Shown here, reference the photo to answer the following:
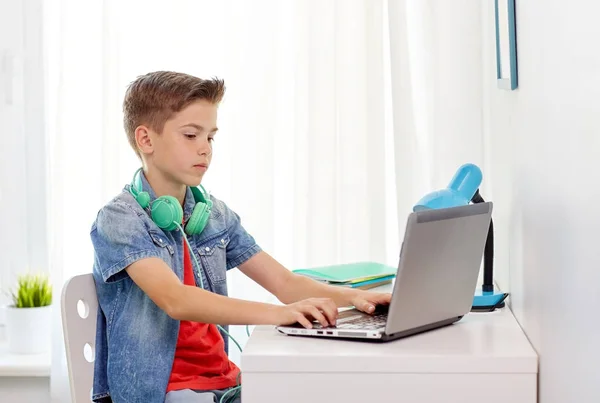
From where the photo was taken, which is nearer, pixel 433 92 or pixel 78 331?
pixel 78 331

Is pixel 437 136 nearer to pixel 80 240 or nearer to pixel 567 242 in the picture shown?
pixel 80 240

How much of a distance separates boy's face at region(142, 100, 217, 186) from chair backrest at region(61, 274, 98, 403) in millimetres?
253

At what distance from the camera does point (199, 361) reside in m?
1.58

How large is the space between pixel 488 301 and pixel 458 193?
263 mm

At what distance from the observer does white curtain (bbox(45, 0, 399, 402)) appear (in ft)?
7.79

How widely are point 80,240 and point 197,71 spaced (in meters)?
0.59

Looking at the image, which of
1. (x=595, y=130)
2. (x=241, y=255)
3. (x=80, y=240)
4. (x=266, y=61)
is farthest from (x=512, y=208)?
(x=80, y=240)

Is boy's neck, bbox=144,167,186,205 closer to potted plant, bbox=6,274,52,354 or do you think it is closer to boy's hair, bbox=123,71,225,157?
boy's hair, bbox=123,71,225,157

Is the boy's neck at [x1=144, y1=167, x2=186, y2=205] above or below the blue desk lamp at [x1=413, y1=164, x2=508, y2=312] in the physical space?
above

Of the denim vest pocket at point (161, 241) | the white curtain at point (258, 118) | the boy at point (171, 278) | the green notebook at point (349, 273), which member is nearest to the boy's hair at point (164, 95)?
the boy at point (171, 278)

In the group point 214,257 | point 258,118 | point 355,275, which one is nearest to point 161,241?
point 214,257

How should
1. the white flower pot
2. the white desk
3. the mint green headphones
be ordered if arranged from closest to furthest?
the white desk < the mint green headphones < the white flower pot

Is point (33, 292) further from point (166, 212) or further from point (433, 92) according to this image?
point (433, 92)

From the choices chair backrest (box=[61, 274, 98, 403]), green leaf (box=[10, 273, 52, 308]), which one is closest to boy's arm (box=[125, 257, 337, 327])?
chair backrest (box=[61, 274, 98, 403])
